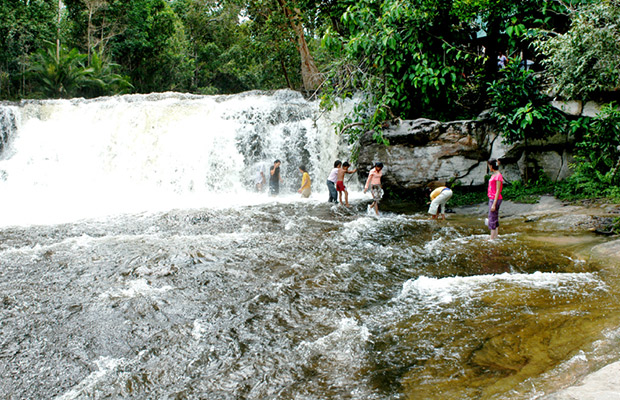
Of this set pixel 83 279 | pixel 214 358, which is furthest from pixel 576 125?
pixel 83 279

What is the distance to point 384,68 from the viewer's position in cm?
1170

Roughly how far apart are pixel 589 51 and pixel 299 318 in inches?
322

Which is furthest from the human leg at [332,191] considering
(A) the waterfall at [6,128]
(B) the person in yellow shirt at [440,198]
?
(A) the waterfall at [6,128]

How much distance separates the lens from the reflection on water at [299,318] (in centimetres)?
319

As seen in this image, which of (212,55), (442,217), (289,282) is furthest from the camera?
(212,55)

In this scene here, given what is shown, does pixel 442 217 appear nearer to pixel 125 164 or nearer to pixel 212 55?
pixel 125 164

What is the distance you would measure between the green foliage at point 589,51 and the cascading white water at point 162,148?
667 cm

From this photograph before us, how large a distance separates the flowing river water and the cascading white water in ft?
9.82

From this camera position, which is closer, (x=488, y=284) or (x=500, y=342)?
(x=500, y=342)

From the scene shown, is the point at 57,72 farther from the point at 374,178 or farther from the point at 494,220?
the point at 494,220

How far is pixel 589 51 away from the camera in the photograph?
27.4 ft

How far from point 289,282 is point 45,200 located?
34.6ft

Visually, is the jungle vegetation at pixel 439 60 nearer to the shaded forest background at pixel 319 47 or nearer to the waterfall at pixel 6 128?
the shaded forest background at pixel 319 47

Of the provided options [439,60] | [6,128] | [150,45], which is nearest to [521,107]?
[439,60]
